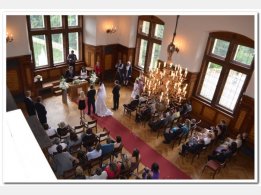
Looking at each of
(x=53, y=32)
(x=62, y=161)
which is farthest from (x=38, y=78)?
(x=62, y=161)

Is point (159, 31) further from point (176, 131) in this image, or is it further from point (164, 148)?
point (164, 148)

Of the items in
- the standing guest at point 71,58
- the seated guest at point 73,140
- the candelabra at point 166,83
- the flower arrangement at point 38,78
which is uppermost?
the candelabra at point 166,83

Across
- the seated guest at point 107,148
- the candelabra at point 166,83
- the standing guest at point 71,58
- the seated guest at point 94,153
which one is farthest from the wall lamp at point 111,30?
the seated guest at point 94,153

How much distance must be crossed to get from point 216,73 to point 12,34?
780 centimetres

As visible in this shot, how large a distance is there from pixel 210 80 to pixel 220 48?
1306mm

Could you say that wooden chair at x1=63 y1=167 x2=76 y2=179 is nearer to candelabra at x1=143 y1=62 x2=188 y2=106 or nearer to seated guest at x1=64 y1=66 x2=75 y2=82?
candelabra at x1=143 y1=62 x2=188 y2=106

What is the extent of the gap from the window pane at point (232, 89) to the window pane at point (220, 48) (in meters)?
0.73

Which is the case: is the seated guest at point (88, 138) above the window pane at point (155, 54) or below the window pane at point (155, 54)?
below

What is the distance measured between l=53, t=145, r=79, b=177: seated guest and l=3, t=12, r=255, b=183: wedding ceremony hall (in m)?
0.02

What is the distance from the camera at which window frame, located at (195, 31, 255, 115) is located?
7765 millimetres

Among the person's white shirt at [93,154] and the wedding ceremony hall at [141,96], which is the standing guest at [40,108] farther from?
the person's white shirt at [93,154]

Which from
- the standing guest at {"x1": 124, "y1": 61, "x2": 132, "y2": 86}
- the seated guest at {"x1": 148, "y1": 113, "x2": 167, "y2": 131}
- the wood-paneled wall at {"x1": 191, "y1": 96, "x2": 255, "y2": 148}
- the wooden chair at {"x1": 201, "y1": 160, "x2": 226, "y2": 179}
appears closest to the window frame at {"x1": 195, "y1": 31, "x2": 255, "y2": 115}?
the wood-paneled wall at {"x1": 191, "y1": 96, "x2": 255, "y2": 148}

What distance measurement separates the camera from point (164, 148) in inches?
311

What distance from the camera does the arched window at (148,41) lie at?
10.6 meters
